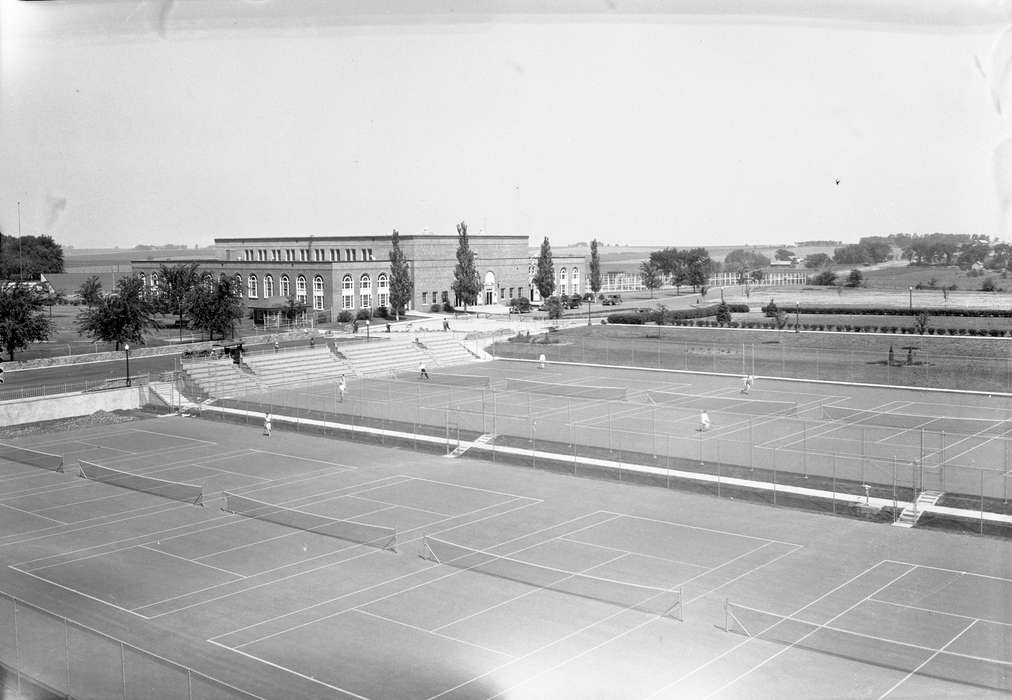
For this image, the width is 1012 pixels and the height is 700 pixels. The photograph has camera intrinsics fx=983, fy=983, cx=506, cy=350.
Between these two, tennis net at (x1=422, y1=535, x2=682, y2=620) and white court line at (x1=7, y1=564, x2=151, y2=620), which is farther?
white court line at (x1=7, y1=564, x2=151, y2=620)

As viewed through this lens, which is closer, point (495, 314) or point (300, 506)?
point (300, 506)

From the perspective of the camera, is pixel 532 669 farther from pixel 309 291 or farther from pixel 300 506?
pixel 309 291

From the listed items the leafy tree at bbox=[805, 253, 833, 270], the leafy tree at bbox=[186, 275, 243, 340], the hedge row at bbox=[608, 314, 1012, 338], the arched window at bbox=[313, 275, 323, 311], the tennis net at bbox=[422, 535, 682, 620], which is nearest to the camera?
the tennis net at bbox=[422, 535, 682, 620]

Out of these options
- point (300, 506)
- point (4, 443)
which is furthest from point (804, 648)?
point (4, 443)

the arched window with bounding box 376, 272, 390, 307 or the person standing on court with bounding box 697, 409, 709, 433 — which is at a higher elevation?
the arched window with bounding box 376, 272, 390, 307

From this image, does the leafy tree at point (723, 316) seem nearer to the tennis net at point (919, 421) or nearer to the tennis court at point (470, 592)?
the tennis net at point (919, 421)

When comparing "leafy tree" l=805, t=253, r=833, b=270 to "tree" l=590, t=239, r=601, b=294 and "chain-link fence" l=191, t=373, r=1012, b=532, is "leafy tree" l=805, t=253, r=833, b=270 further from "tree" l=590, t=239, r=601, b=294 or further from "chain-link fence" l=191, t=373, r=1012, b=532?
"chain-link fence" l=191, t=373, r=1012, b=532

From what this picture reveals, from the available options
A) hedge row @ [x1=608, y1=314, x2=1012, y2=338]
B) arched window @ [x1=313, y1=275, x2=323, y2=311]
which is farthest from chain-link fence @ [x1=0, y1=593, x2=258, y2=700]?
arched window @ [x1=313, y1=275, x2=323, y2=311]
